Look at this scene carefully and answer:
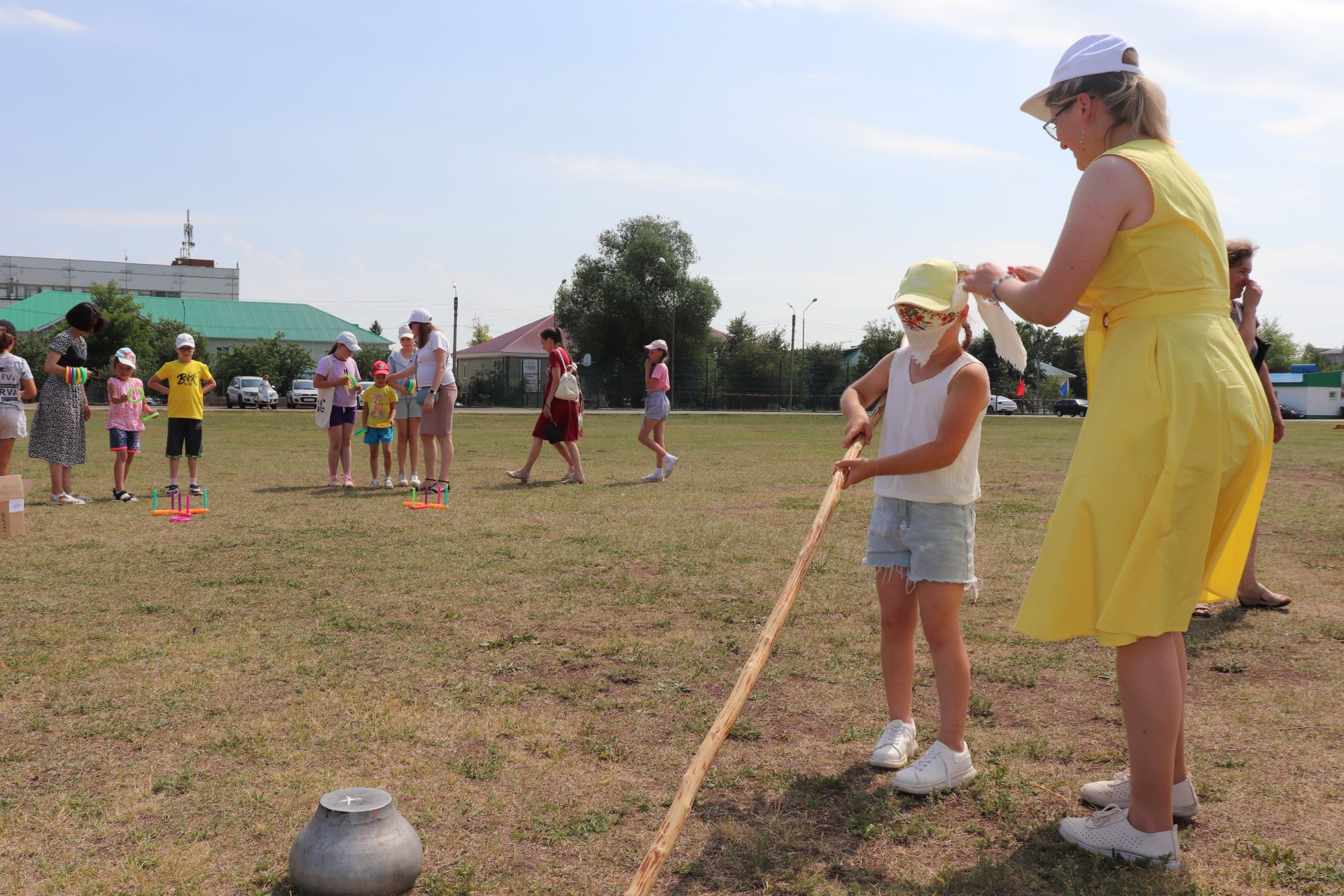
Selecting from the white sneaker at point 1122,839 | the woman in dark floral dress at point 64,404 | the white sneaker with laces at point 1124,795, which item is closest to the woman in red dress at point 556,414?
the woman in dark floral dress at point 64,404

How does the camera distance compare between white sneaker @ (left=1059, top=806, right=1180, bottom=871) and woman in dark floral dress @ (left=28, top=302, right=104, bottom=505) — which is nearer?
white sneaker @ (left=1059, top=806, right=1180, bottom=871)

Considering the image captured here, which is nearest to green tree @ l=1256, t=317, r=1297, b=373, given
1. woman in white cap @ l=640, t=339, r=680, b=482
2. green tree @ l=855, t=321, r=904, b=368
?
green tree @ l=855, t=321, r=904, b=368

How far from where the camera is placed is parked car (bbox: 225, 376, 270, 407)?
45.8m

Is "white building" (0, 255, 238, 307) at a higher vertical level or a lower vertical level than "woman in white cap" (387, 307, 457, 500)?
higher

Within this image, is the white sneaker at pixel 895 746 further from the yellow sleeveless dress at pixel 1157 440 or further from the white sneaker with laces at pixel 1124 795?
the yellow sleeveless dress at pixel 1157 440

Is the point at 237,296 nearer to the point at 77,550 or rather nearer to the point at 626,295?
the point at 626,295

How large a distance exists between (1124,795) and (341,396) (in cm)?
1075

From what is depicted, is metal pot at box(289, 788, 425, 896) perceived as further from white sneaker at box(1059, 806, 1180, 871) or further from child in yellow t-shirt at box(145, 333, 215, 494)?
child in yellow t-shirt at box(145, 333, 215, 494)

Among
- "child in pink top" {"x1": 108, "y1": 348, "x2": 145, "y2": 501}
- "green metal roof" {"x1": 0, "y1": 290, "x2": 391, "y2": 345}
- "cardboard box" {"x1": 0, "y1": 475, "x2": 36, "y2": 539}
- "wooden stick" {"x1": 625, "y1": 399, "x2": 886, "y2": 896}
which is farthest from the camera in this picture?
"green metal roof" {"x1": 0, "y1": 290, "x2": 391, "y2": 345}

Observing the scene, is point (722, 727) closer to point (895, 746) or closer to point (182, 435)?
point (895, 746)

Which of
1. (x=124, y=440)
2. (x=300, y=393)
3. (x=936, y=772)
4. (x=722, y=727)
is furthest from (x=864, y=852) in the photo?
(x=300, y=393)

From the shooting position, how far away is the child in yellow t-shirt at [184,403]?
35.7 ft

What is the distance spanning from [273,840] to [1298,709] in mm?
4175

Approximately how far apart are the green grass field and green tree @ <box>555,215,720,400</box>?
5282 centimetres
